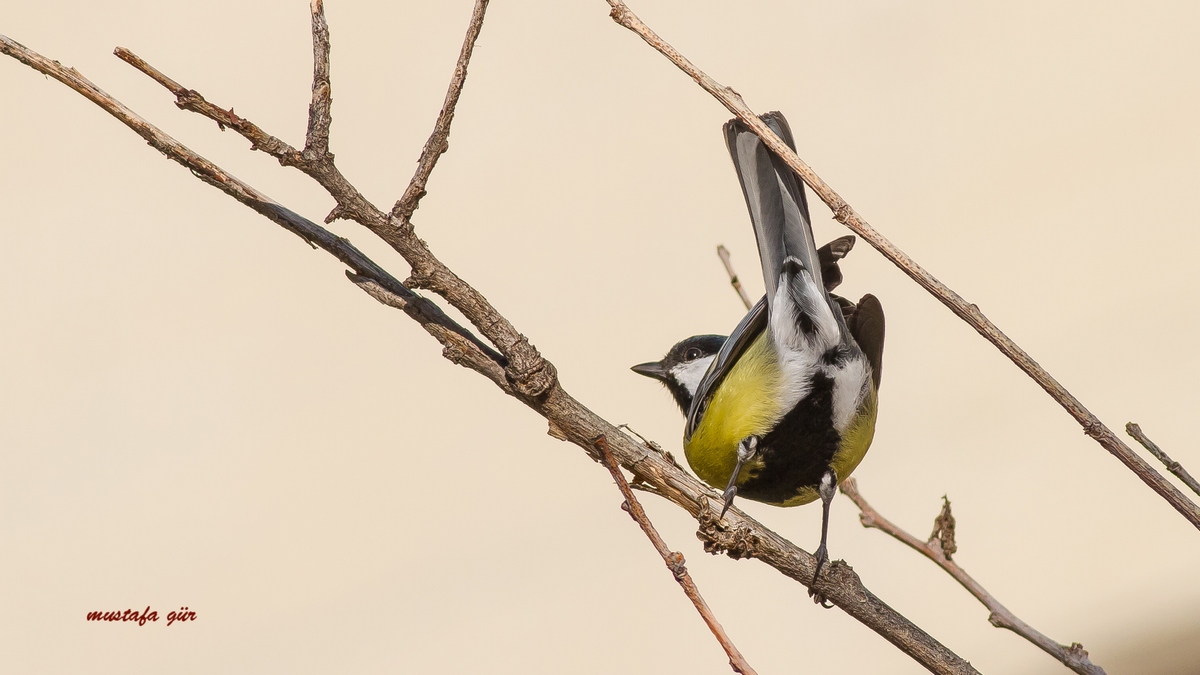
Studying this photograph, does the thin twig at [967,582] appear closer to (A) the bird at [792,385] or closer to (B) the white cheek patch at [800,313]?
(A) the bird at [792,385]

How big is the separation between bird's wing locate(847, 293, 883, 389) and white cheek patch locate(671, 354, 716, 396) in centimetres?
65

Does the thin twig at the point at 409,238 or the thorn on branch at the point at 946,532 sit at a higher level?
the thin twig at the point at 409,238

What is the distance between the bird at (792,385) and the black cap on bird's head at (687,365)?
56 centimetres

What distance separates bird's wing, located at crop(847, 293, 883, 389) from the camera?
8.54 feet

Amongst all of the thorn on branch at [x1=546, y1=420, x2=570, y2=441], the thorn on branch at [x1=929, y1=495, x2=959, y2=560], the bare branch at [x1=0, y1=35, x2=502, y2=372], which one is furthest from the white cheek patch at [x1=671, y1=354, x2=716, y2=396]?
the bare branch at [x1=0, y1=35, x2=502, y2=372]

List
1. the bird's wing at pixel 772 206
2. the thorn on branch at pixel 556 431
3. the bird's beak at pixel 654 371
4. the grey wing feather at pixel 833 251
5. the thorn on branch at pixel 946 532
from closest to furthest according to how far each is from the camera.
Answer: the thorn on branch at pixel 556 431 < the thorn on branch at pixel 946 532 < the bird's wing at pixel 772 206 < the grey wing feather at pixel 833 251 < the bird's beak at pixel 654 371

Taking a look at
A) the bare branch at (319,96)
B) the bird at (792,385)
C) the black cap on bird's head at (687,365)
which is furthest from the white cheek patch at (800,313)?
the bare branch at (319,96)

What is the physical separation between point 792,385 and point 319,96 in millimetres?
1682

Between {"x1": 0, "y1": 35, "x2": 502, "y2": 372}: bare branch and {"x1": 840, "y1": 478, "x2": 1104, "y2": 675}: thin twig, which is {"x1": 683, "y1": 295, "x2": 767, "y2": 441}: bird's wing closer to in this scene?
{"x1": 840, "y1": 478, "x2": 1104, "y2": 675}: thin twig

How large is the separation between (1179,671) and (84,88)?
3643mm

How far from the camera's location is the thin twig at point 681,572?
1285mm

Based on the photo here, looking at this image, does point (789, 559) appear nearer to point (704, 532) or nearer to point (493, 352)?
point (704, 532)

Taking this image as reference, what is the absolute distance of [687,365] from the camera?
3371mm

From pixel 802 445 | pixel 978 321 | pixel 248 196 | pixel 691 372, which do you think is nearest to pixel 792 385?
pixel 802 445
